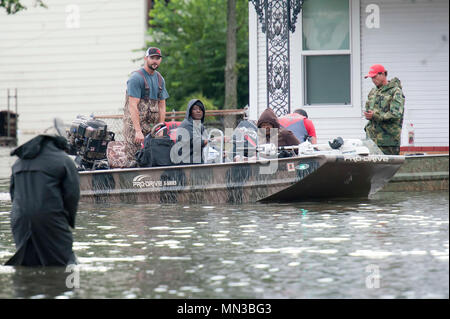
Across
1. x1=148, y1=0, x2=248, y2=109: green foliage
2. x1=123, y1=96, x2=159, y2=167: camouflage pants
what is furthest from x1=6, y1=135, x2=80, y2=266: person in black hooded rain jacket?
x1=148, y1=0, x2=248, y2=109: green foliage

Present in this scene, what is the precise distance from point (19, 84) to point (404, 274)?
29.1m

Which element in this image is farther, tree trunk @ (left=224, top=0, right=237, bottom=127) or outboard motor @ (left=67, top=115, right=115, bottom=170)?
tree trunk @ (left=224, top=0, right=237, bottom=127)

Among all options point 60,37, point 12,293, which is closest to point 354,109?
point 12,293

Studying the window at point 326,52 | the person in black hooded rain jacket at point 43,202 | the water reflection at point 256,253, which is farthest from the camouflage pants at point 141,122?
the person in black hooded rain jacket at point 43,202

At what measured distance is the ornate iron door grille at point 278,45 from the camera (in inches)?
668

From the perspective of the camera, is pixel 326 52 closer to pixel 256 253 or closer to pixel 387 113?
pixel 387 113

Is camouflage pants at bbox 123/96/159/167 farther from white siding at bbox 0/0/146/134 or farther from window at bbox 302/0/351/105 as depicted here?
white siding at bbox 0/0/146/134

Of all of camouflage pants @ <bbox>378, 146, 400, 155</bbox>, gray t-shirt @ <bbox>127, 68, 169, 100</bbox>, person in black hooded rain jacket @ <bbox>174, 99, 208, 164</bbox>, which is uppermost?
gray t-shirt @ <bbox>127, 68, 169, 100</bbox>

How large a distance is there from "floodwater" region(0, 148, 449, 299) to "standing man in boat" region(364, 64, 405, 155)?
2024 millimetres

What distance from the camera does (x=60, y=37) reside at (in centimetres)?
3359

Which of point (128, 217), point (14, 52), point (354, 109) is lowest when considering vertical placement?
point (128, 217)

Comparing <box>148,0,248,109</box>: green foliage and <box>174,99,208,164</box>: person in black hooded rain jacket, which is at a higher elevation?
<box>148,0,248,109</box>: green foliage

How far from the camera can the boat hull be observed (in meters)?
12.3

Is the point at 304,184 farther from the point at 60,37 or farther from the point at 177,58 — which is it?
the point at 60,37
